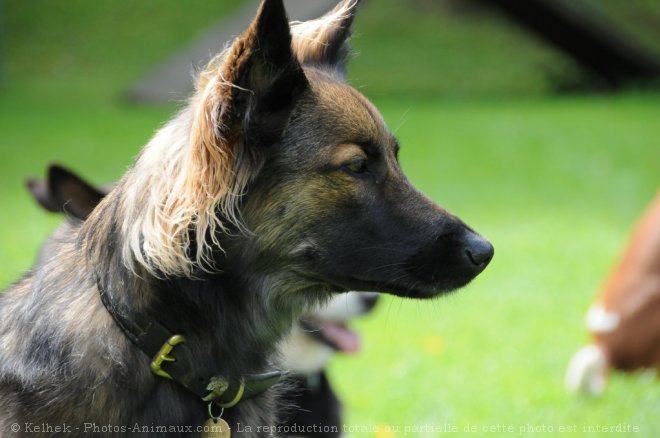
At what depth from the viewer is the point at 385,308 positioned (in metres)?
7.66

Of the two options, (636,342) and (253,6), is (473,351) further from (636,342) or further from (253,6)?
(253,6)

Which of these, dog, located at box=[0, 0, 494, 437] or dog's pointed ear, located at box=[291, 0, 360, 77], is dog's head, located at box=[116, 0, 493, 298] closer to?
dog, located at box=[0, 0, 494, 437]

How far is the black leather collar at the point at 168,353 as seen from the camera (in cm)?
298

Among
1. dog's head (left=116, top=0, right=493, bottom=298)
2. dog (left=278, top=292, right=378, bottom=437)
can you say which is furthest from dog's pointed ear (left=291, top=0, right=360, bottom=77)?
dog (left=278, top=292, right=378, bottom=437)

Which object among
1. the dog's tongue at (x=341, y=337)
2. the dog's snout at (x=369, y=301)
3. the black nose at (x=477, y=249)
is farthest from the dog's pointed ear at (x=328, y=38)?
the dog's snout at (x=369, y=301)

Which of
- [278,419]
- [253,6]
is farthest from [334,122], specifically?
[253,6]

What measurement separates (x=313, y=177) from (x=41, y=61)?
18.5 meters

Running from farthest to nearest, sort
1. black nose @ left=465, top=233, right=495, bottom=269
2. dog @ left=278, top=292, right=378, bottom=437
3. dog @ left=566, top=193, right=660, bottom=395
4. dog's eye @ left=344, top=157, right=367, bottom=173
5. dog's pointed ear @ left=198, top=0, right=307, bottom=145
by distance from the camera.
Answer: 1. dog @ left=566, top=193, right=660, bottom=395
2. dog @ left=278, top=292, right=378, bottom=437
3. black nose @ left=465, top=233, right=495, bottom=269
4. dog's eye @ left=344, top=157, right=367, bottom=173
5. dog's pointed ear @ left=198, top=0, right=307, bottom=145

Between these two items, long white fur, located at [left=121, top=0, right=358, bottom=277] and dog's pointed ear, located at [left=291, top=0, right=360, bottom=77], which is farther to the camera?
dog's pointed ear, located at [left=291, top=0, right=360, bottom=77]

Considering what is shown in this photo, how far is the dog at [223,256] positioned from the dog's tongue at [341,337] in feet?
5.61

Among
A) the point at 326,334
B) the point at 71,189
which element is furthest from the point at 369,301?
the point at 71,189

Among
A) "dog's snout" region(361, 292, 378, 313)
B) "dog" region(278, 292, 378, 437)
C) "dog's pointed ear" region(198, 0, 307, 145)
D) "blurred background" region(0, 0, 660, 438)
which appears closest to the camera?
"dog's pointed ear" region(198, 0, 307, 145)

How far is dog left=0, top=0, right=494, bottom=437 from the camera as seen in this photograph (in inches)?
116

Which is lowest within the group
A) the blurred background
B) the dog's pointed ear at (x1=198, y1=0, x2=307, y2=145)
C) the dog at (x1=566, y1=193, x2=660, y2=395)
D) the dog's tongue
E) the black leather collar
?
the blurred background
